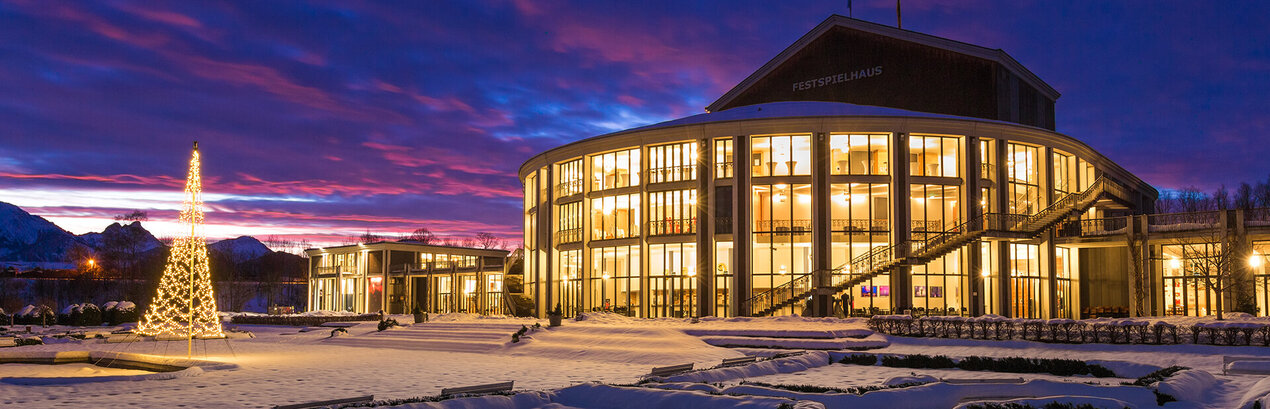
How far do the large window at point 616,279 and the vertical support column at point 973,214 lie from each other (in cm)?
1592

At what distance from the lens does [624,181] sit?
4984 cm

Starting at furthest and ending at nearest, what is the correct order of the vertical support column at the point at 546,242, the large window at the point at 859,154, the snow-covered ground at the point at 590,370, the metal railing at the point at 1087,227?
the vertical support column at the point at 546,242 < the metal railing at the point at 1087,227 < the large window at the point at 859,154 < the snow-covered ground at the point at 590,370

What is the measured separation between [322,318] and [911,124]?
34.6 metres

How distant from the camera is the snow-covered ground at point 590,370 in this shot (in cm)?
1484

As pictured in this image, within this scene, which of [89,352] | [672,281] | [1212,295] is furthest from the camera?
[672,281]

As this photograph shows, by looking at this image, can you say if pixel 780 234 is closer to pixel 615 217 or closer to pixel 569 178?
pixel 615 217

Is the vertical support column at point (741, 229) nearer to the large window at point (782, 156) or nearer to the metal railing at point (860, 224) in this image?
the large window at point (782, 156)

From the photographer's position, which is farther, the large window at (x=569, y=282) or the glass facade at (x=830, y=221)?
the large window at (x=569, y=282)

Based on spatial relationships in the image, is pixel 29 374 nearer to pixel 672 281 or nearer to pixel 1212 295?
pixel 672 281

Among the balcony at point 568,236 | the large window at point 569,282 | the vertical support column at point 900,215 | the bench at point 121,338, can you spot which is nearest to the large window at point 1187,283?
the vertical support column at point 900,215

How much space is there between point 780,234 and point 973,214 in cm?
899

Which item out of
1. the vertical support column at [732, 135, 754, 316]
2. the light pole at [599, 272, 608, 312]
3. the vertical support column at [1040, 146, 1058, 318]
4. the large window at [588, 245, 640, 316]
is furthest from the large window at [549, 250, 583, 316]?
the vertical support column at [1040, 146, 1058, 318]

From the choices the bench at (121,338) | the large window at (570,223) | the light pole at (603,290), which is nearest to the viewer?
the bench at (121,338)

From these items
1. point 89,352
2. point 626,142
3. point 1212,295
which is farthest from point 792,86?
point 89,352
